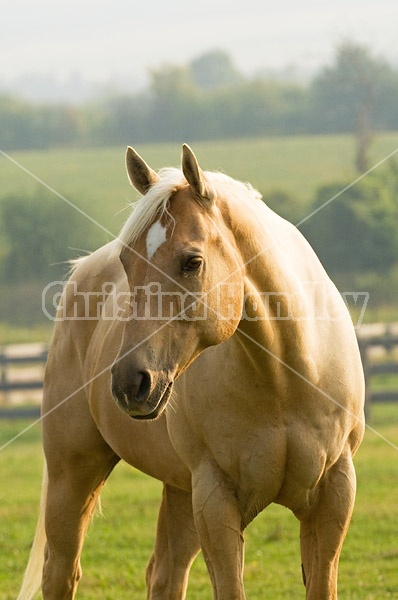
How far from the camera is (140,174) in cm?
404

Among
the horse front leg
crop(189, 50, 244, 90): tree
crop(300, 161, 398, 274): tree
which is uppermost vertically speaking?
crop(189, 50, 244, 90): tree

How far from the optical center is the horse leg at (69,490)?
18.4 ft

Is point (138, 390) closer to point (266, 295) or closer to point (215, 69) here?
point (266, 295)

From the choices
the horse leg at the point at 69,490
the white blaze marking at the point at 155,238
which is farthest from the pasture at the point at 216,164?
the white blaze marking at the point at 155,238

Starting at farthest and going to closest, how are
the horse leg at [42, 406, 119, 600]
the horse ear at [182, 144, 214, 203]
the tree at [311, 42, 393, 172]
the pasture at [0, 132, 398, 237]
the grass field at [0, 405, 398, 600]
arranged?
the tree at [311, 42, 393, 172] → the pasture at [0, 132, 398, 237] → the grass field at [0, 405, 398, 600] → the horse leg at [42, 406, 119, 600] → the horse ear at [182, 144, 214, 203]

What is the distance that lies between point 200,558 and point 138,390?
464cm

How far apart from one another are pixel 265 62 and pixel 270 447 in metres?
76.7

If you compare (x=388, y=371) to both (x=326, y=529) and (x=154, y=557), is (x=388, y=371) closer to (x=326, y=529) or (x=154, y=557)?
(x=154, y=557)

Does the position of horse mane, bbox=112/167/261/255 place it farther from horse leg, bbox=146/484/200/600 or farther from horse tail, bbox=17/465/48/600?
horse tail, bbox=17/465/48/600

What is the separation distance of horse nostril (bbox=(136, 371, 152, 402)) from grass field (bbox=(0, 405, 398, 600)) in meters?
2.26

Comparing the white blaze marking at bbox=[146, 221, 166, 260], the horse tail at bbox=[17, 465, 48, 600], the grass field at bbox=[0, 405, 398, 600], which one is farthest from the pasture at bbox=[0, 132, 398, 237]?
the white blaze marking at bbox=[146, 221, 166, 260]

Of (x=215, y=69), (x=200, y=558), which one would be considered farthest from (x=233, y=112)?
(x=200, y=558)

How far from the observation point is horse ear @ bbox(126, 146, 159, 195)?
3.98m

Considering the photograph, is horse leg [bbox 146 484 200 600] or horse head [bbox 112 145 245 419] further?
horse leg [bbox 146 484 200 600]
